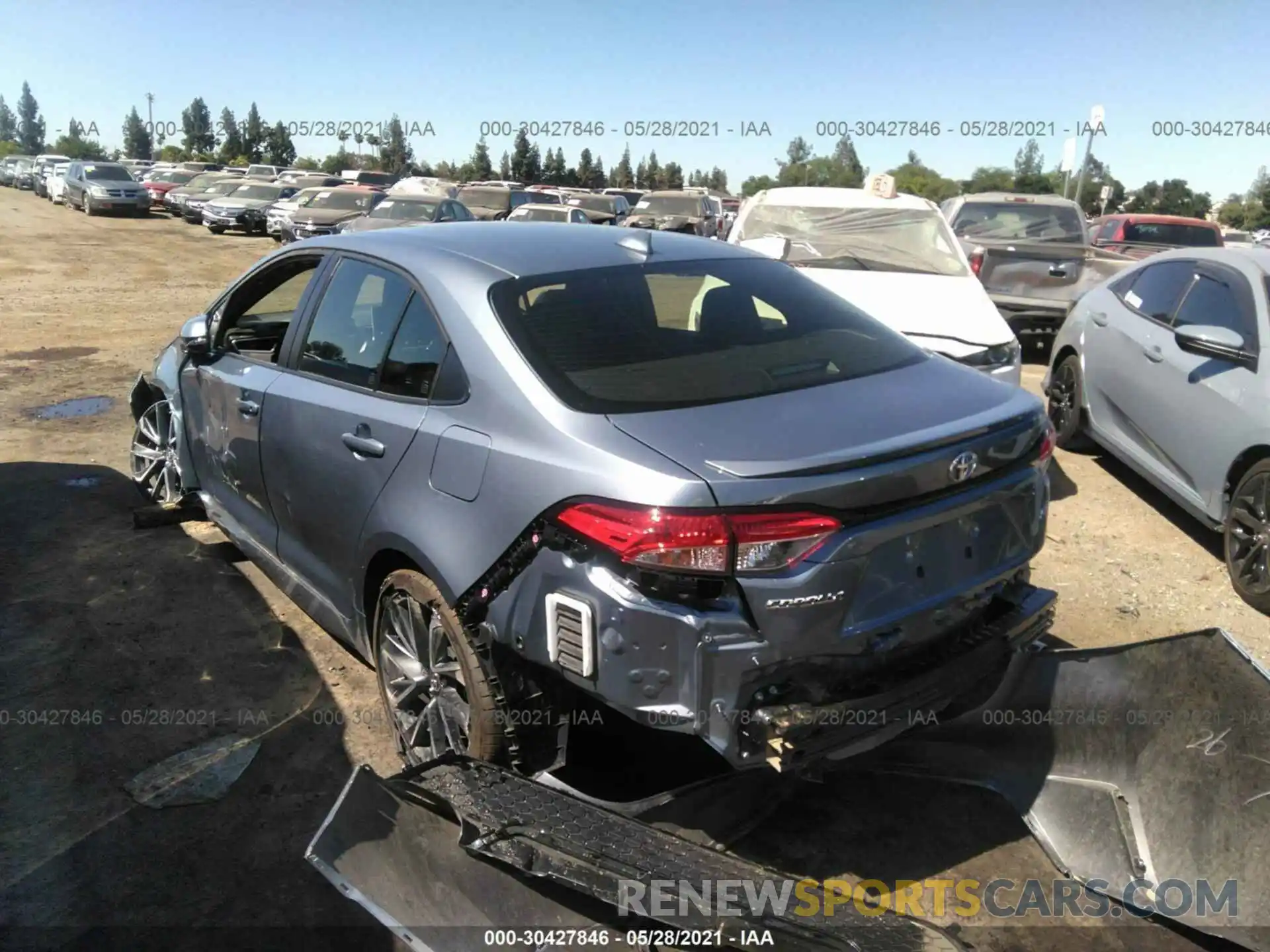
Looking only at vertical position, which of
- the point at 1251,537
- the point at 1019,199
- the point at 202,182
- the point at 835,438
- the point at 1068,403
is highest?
the point at 202,182

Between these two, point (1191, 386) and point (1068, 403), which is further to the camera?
point (1068, 403)

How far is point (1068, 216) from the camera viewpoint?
11.6 metres

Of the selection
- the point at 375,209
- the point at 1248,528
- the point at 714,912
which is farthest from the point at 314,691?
the point at 375,209

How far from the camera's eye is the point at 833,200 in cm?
828

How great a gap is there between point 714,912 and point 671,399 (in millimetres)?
1296

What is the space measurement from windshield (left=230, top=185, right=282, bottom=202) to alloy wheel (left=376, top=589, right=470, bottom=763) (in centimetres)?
2824

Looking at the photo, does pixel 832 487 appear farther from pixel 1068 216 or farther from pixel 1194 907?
pixel 1068 216

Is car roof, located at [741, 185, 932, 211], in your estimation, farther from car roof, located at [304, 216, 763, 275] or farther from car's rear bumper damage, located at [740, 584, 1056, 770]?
car's rear bumper damage, located at [740, 584, 1056, 770]

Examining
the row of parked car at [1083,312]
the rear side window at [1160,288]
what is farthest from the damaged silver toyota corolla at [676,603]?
the rear side window at [1160,288]

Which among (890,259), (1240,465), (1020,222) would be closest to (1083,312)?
(890,259)

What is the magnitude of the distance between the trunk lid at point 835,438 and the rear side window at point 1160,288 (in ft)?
12.0

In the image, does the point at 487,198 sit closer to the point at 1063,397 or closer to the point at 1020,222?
the point at 1020,222

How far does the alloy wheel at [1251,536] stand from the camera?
4.60 metres

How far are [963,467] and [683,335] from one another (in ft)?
3.28
